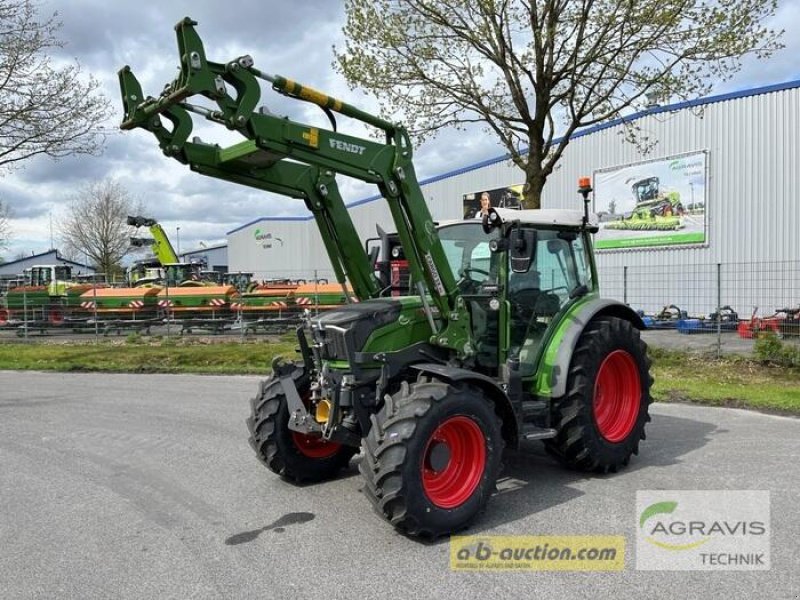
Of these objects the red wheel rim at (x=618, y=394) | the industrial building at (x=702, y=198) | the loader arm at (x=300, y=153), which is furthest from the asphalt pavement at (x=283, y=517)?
the industrial building at (x=702, y=198)

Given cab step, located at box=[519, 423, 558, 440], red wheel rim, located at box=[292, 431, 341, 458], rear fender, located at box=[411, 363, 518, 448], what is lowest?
red wheel rim, located at box=[292, 431, 341, 458]

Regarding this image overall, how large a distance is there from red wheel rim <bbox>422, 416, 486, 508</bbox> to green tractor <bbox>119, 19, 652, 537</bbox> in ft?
0.04

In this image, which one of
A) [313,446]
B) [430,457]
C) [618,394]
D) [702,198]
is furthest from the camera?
[702,198]

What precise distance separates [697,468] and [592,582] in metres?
2.55

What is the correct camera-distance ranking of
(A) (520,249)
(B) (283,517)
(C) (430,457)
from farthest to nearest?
1. (A) (520,249)
2. (B) (283,517)
3. (C) (430,457)

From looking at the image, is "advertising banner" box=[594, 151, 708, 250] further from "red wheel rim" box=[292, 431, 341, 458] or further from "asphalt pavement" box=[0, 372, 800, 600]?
"red wheel rim" box=[292, 431, 341, 458]

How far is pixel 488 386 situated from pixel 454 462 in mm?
588

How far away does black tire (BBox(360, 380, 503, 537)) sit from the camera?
4266 mm

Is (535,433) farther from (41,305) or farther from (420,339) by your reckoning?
(41,305)

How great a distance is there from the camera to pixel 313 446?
5812 millimetres

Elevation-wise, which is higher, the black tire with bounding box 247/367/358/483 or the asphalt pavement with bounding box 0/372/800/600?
the black tire with bounding box 247/367/358/483

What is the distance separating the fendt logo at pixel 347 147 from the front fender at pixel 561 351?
2.29 meters

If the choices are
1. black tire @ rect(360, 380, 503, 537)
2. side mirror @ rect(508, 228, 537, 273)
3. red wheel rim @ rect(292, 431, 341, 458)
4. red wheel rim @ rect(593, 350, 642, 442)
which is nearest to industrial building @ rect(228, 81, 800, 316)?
red wheel rim @ rect(593, 350, 642, 442)

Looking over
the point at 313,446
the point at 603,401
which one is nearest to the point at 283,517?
the point at 313,446
